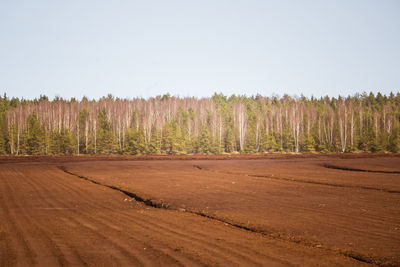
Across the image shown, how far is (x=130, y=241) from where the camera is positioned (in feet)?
30.5

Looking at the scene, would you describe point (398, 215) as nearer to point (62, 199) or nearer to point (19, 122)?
point (62, 199)

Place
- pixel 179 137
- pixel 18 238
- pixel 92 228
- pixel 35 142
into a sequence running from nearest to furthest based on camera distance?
pixel 18 238 → pixel 92 228 → pixel 35 142 → pixel 179 137

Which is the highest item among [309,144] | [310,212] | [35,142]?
[35,142]

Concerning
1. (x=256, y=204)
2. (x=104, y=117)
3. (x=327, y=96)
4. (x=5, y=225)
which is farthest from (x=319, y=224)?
(x=327, y=96)

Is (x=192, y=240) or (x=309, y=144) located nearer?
(x=192, y=240)

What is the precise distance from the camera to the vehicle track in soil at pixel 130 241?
303 inches

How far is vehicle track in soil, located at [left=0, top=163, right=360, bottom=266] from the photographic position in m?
7.70

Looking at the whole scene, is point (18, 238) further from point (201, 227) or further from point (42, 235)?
point (201, 227)

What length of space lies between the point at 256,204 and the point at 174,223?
4.80 metres

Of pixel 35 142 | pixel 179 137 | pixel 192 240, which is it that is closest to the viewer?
pixel 192 240

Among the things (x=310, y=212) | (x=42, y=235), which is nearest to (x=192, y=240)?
(x=42, y=235)

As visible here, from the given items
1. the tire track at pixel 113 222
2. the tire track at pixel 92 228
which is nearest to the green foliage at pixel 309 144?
the tire track at pixel 113 222

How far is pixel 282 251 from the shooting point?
27.6ft

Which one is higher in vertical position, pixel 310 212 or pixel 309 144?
pixel 309 144
